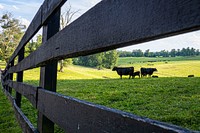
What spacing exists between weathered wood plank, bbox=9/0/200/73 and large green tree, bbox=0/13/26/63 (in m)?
55.2

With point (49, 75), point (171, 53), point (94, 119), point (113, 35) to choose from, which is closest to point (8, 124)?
point (49, 75)

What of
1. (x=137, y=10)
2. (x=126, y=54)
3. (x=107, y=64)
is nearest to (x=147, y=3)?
(x=137, y=10)

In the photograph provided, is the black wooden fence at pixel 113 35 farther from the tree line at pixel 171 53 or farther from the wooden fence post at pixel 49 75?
the tree line at pixel 171 53

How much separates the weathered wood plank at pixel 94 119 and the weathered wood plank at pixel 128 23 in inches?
9.1

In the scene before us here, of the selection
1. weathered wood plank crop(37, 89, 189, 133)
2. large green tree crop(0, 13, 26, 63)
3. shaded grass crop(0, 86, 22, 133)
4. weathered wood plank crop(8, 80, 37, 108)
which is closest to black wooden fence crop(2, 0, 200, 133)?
weathered wood plank crop(37, 89, 189, 133)

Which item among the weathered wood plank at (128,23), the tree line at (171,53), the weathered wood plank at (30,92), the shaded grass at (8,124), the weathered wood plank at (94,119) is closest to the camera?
the weathered wood plank at (128,23)

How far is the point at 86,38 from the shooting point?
1.12 meters

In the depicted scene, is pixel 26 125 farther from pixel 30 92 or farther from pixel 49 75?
pixel 49 75

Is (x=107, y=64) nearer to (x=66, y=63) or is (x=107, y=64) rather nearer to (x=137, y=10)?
(x=66, y=63)

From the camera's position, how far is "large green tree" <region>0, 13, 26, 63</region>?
54.2 metres

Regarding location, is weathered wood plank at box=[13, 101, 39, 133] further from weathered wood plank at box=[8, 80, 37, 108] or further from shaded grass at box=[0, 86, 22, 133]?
shaded grass at box=[0, 86, 22, 133]

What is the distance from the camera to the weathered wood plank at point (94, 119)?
72cm

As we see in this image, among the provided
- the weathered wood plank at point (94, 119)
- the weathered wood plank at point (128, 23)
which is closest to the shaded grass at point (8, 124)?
A: the weathered wood plank at point (94, 119)

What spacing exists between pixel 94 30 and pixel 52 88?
0.99 m
